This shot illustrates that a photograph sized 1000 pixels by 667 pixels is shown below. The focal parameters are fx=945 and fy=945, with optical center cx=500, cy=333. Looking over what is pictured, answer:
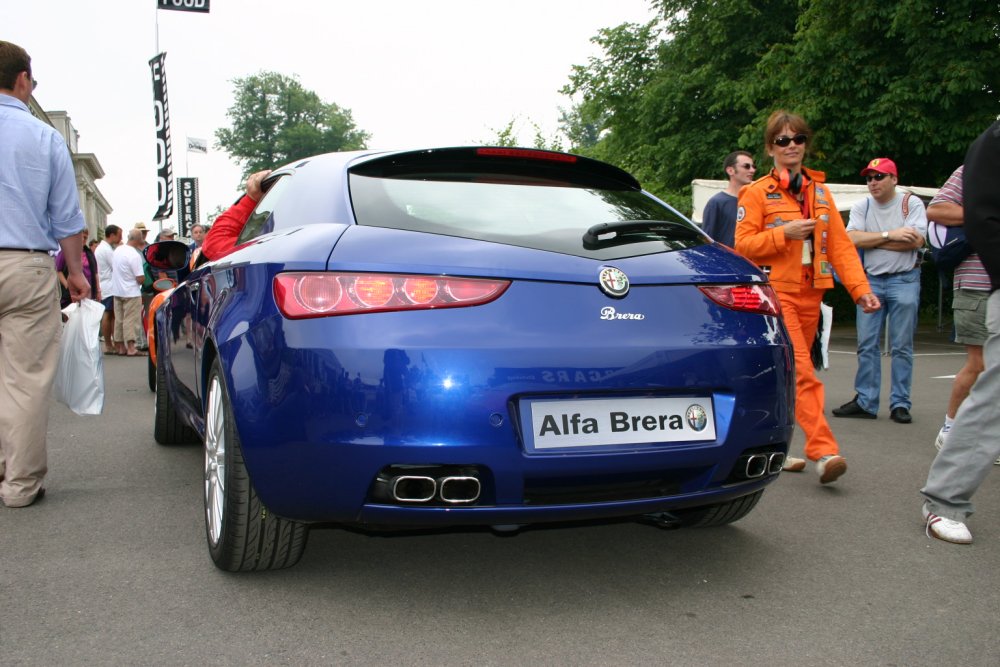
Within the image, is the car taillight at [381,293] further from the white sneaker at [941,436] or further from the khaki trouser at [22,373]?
the white sneaker at [941,436]

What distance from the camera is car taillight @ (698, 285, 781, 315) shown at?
299 centimetres

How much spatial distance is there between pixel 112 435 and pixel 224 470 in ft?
12.0

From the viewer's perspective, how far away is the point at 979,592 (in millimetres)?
3096

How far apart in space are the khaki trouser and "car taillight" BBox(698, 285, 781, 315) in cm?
300

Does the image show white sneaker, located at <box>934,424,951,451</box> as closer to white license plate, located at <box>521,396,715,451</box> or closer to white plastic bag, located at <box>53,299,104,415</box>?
white license plate, located at <box>521,396,715,451</box>

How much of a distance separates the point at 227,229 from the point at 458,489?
2.11 metres

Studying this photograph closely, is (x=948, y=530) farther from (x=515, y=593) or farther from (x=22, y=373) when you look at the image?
(x=22, y=373)

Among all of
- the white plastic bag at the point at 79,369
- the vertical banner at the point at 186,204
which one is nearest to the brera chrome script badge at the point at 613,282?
the white plastic bag at the point at 79,369

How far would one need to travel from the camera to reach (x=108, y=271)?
1451 centimetres

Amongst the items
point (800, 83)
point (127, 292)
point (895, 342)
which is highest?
point (800, 83)

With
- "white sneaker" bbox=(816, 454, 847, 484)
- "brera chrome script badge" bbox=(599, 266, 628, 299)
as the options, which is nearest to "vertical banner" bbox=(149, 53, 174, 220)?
"white sneaker" bbox=(816, 454, 847, 484)

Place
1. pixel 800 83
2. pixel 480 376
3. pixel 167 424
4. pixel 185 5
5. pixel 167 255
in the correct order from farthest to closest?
pixel 185 5 → pixel 800 83 → pixel 167 424 → pixel 167 255 → pixel 480 376

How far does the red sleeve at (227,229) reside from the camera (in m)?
4.09

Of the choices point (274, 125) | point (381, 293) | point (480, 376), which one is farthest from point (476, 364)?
point (274, 125)
